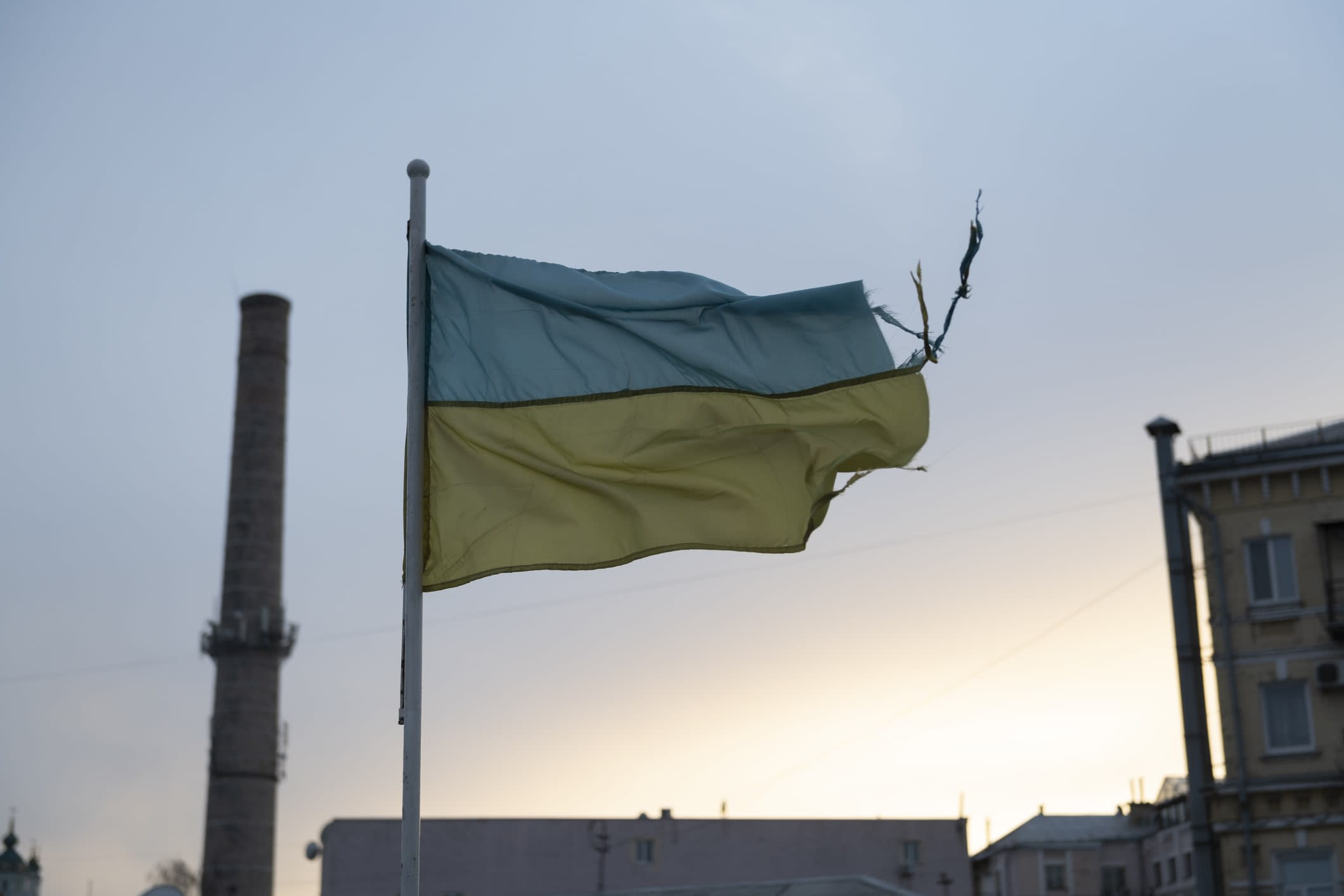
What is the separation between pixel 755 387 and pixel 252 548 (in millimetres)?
64722

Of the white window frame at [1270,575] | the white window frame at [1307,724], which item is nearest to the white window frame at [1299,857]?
the white window frame at [1307,724]

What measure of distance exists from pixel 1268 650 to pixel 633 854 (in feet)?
104

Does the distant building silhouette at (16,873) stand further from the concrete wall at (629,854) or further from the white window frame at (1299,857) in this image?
the white window frame at (1299,857)

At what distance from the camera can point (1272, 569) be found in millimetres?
37562

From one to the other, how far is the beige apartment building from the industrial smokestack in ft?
139

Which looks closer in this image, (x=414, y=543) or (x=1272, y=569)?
(x=414, y=543)

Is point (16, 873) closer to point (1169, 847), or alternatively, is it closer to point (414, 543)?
point (1169, 847)

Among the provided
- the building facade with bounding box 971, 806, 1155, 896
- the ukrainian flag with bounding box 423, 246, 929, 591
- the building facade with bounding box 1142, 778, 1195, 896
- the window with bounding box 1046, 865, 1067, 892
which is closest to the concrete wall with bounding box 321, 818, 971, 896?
the building facade with bounding box 971, 806, 1155, 896

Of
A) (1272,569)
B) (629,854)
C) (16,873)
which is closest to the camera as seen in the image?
(1272,569)

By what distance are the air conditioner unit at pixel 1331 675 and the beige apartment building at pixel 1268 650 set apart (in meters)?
0.03

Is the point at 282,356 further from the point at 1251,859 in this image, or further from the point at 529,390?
the point at 529,390

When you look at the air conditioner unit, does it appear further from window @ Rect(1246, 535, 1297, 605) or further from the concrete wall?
the concrete wall

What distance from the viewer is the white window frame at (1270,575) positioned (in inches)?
1464

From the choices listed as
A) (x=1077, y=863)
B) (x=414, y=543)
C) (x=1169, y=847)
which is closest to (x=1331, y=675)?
(x=414, y=543)
